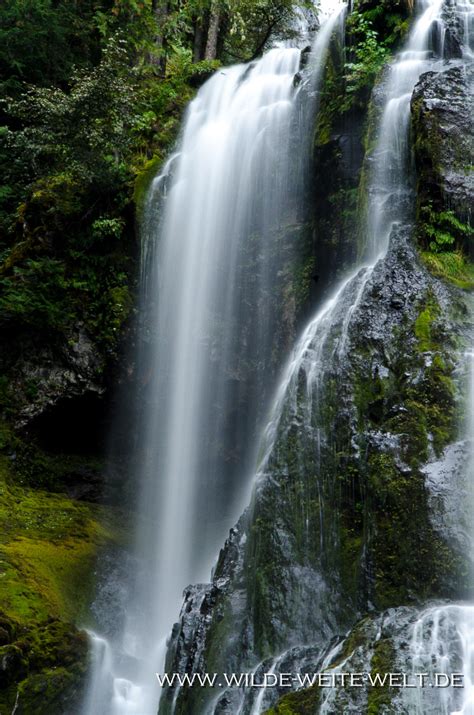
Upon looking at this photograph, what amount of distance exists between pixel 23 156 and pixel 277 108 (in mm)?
5813

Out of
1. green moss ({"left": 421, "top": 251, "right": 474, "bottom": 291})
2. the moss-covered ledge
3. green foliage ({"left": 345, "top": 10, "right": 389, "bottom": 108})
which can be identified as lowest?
the moss-covered ledge

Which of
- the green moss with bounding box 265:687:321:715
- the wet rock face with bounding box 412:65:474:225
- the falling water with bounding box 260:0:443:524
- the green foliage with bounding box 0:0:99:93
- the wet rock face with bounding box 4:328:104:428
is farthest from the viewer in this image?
the green foliage with bounding box 0:0:99:93

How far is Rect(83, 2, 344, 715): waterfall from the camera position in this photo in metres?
11.0

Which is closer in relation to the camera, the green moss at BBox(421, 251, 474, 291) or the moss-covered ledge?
the moss-covered ledge

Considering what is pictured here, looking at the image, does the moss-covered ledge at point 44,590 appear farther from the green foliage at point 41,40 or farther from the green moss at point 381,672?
the green foliage at point 41,40

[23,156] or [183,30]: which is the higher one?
[183,30]

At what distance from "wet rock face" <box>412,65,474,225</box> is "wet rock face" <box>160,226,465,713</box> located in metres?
1.33

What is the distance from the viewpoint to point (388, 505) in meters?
6.22

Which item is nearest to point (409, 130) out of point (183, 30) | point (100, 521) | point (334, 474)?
point (334, 474)

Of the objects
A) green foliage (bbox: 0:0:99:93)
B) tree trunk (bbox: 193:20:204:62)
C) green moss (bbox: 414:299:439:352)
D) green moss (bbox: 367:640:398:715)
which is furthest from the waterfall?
tree trunk (bbox: 193:20:204:62)

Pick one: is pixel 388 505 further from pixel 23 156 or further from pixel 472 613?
pixel 23 156

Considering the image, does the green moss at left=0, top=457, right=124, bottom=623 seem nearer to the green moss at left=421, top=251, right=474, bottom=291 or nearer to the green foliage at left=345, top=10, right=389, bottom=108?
the green moss at left=421, top=251, right=474, bottom=291

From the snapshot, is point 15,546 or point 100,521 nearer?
point 15,546

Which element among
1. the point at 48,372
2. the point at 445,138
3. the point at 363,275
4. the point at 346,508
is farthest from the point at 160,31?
the point at 346,508
